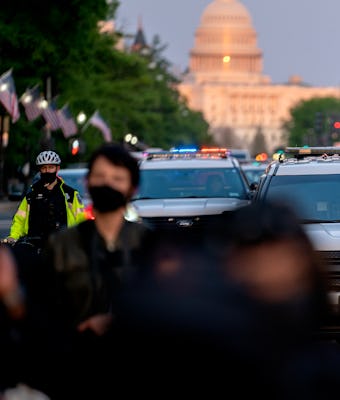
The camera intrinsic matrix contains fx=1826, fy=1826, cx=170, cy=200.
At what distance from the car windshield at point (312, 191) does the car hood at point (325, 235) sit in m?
0.50

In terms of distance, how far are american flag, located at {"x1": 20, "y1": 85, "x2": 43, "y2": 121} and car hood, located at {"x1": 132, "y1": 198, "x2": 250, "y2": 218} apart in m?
33.4

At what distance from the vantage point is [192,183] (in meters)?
20.9

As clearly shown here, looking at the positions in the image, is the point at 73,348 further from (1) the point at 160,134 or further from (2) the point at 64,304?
(1) the point at 160,134

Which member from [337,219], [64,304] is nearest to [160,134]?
[337,219]

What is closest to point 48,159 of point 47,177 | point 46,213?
point 47,177

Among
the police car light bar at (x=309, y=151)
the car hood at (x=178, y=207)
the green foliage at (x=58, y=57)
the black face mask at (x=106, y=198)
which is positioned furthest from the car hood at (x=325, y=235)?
the green foliage at (x=58, y=57)

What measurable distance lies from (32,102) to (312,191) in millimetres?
39370

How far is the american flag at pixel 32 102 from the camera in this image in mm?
52844

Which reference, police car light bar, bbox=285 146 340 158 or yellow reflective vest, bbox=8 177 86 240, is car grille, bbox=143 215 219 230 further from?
yellow reflective vest, bbox=8 177 86 240

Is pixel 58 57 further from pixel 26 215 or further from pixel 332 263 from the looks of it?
pixel 26 215

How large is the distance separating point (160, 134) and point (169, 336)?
113 meters

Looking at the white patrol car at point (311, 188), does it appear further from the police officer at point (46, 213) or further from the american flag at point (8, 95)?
the american flag at point (8, 95)

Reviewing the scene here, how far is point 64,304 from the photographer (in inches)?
202

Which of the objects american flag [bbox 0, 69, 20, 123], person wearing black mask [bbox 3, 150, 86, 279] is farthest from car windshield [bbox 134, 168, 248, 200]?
american flag [bbox 0, 69, 20, 123]
